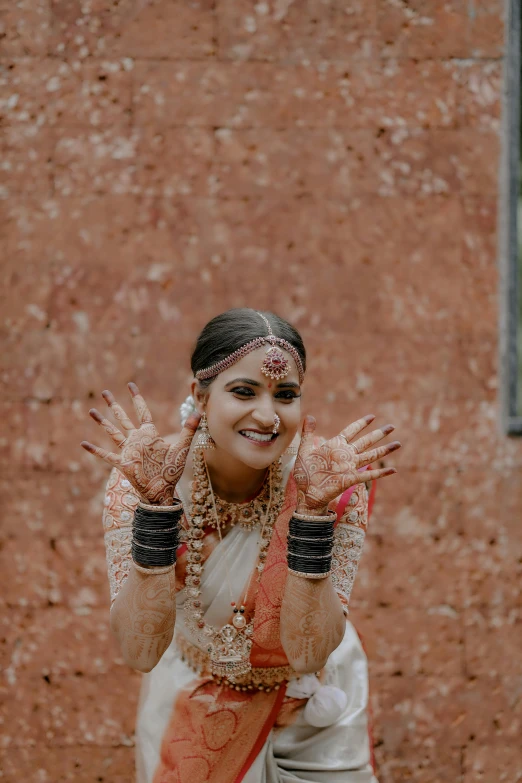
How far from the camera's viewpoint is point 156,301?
11.7 ft

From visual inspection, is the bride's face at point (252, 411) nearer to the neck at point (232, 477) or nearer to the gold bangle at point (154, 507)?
the neck at point (232, 477)

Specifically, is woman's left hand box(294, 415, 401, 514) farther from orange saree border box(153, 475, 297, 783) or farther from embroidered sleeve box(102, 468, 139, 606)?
embroidered sleeve box(102, 468, 139, 606)

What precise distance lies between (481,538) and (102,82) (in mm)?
2712

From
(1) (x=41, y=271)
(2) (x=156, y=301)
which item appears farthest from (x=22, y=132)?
(2) (x=156, y=301)

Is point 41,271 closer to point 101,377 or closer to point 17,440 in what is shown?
point 101,377

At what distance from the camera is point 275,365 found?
2.01 metres

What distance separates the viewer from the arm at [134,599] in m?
1.98

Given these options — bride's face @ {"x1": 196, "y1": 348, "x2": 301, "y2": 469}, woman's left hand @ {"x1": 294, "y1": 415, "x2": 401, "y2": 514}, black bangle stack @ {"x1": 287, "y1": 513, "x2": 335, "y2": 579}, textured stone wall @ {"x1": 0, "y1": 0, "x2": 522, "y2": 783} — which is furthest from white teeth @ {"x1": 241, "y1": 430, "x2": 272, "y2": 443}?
textured stone wall @ {"x1": 0, "y1": 0, "x2": 522, "y2": 783}

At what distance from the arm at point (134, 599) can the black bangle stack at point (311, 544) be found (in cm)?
32

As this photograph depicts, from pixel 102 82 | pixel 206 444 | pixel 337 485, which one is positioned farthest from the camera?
pixel 102 82

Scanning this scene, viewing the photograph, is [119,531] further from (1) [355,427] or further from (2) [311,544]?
(1) [355,427]

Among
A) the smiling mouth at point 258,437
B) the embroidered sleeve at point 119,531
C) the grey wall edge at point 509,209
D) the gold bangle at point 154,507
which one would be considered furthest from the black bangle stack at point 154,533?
the grey wall edge at point 509,209

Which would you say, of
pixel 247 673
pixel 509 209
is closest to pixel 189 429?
pixel 247 673

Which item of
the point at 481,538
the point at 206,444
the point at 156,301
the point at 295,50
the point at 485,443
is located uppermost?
the point at 295,50
